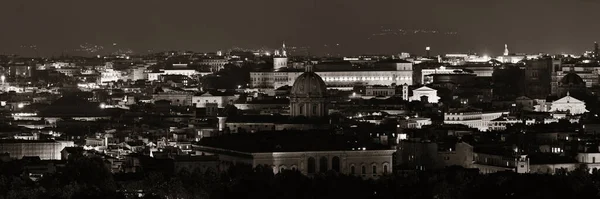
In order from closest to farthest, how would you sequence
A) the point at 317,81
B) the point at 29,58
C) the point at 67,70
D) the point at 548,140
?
the point at 548,140
the point at 317,81
the point at 67,70
the point at 29,58

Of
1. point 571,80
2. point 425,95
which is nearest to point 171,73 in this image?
point 571,80

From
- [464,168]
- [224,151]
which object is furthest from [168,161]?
[464,168]

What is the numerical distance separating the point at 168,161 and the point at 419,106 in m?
23.5

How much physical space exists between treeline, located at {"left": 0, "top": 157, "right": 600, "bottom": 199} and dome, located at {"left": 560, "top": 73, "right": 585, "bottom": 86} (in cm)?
3779

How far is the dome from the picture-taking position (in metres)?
90.8

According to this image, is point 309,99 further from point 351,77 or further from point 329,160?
point 351,77

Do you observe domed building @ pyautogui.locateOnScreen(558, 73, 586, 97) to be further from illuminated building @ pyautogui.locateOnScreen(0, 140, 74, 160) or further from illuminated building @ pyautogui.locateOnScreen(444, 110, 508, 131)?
illuminated building @ pyautogui.locateOnScreen(0, 140, 74, 160)

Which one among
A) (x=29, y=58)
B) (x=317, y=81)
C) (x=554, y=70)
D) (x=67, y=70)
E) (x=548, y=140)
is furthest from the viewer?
(x=29, y=58)

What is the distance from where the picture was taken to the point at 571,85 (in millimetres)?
90312

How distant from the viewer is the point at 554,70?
98.5 metres

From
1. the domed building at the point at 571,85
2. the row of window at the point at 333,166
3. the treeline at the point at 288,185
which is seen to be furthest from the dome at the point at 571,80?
the treeline at the point at 288,185

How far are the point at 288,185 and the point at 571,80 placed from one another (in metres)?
43.5

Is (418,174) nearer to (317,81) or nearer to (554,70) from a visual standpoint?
(317,81)

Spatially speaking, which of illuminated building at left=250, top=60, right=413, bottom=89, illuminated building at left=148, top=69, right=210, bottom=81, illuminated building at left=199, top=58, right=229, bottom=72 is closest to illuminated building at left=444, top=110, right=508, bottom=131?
illuminated building at left=250, top=60, right=413, bottom=89
